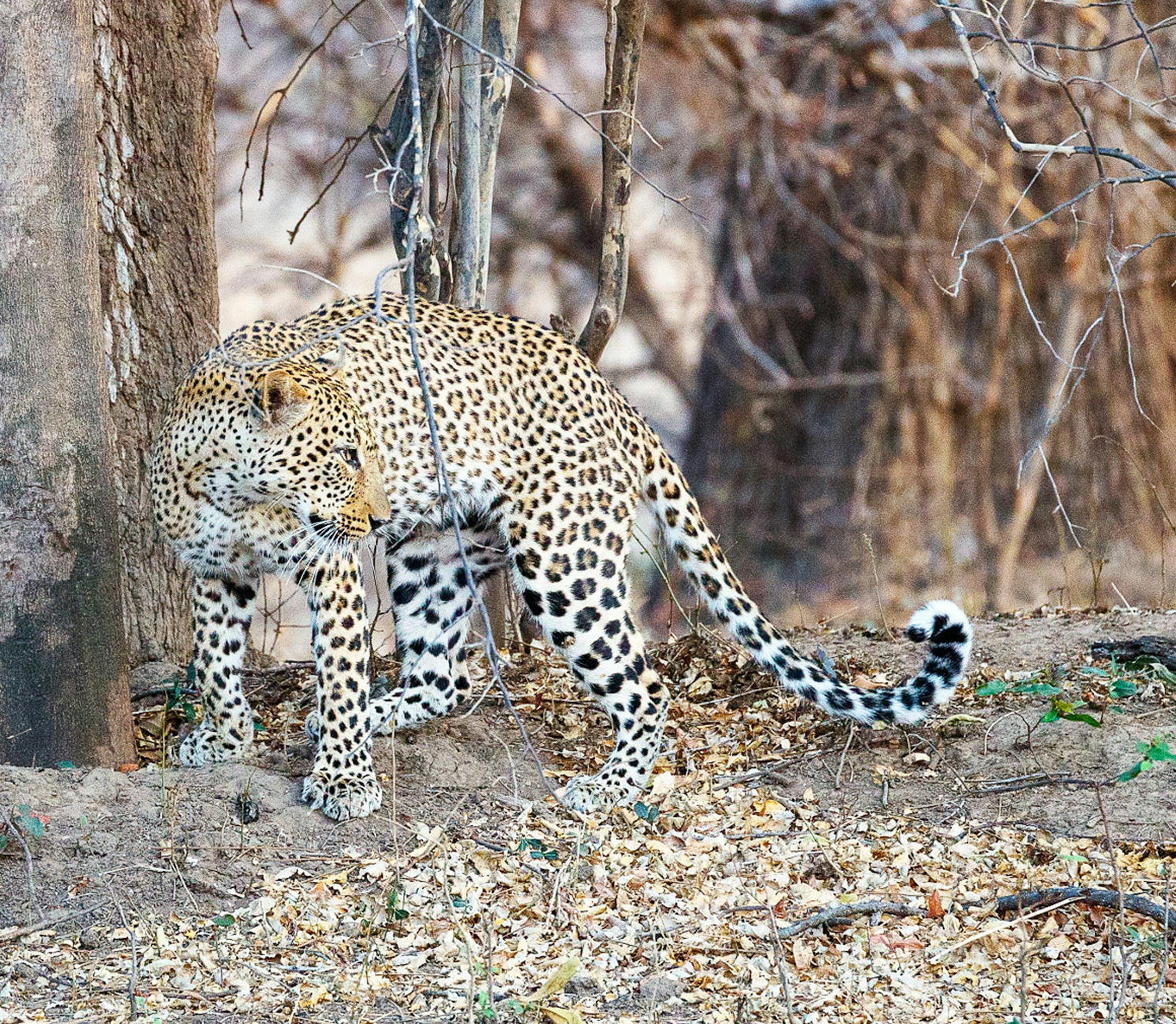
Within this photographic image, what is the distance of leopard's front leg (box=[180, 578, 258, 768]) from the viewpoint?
5.72 metres

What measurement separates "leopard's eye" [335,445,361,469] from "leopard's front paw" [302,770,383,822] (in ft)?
3.63

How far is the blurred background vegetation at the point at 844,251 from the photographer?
12188 millimetres

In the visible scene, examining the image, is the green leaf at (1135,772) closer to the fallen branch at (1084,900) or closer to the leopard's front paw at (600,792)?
the fallen branch at (1084,900)

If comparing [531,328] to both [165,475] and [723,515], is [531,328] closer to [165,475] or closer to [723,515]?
[165,475]

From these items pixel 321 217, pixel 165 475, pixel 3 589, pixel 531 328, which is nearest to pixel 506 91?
pixel 531 328

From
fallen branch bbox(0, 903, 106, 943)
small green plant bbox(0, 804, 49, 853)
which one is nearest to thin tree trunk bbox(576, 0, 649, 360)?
small green plant bbox(0, 804, 49, 853)

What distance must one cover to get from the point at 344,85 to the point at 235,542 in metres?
9.46

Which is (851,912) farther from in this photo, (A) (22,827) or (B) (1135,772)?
(A) (22,827)

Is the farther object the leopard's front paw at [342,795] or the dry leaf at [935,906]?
the leopard's front paw at [342,795]

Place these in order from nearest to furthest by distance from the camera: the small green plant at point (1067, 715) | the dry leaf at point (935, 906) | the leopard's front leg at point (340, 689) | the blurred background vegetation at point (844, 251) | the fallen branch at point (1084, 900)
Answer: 1. the fallen branch at point (1084, 900)
2. the dry leaf at point (935, 906)
3. the small green plant at point (1067, 715)
4. the leopard's front leg at point (340, 689)
5. the blurred background vegetation at point (844, 251)

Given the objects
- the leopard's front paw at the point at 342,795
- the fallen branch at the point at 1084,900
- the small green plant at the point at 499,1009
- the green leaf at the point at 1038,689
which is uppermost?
the green leaf at the point at 1038,689

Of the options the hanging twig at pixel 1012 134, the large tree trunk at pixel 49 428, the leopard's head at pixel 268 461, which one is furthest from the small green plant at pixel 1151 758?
the large tree trunk at pixel 49 428

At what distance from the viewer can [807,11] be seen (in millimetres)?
14953

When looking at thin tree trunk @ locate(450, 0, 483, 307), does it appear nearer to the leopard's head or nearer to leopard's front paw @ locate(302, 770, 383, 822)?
the leopard's head
